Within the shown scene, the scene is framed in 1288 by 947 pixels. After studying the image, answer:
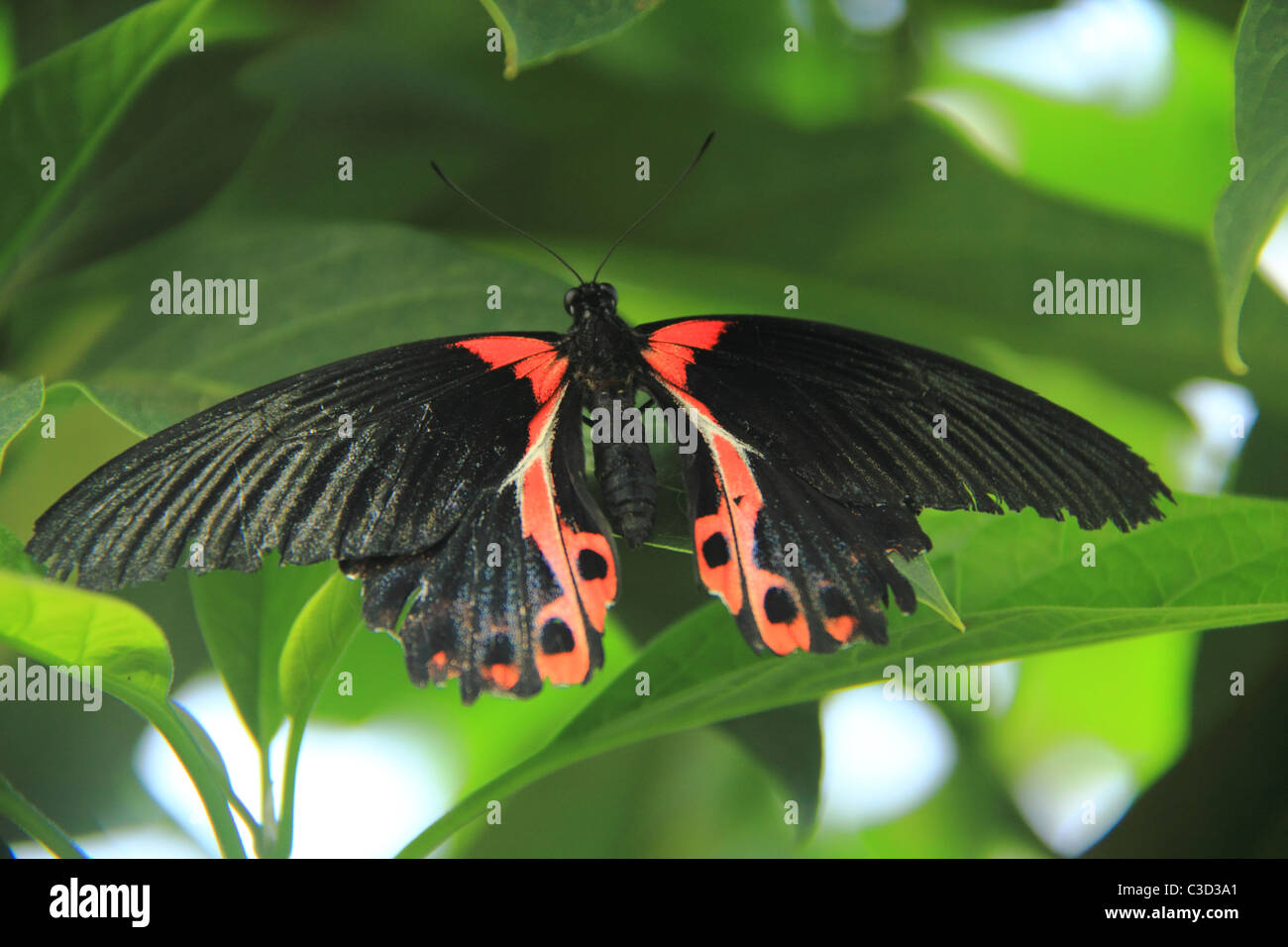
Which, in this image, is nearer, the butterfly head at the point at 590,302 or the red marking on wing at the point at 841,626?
the red marking on wing at the point at 841,626

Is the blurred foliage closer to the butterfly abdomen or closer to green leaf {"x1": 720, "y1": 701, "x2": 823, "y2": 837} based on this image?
green leaf {"x1": 720, "y1": 701, "x2": 823, "y2": 837}

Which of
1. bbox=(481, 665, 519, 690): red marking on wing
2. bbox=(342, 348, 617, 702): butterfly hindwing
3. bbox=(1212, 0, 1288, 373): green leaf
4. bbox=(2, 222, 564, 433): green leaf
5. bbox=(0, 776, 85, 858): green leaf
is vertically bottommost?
bbox=(0, 776, 85, 858): green leaf

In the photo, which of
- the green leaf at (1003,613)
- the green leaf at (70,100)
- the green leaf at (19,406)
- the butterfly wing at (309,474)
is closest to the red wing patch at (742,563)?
the green leaf at (1003,613)

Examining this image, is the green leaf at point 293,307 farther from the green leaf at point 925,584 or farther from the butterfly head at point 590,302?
the green leaf at point 925,584

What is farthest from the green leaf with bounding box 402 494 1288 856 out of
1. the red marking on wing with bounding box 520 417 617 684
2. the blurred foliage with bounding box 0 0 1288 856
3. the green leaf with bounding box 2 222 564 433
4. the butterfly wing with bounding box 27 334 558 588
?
the green leaf with bounding box 2 222 564 433

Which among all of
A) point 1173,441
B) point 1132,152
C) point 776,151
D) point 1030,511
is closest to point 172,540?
point 1030,511

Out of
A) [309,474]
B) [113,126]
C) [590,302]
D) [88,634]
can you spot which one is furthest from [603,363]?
[113,126]
